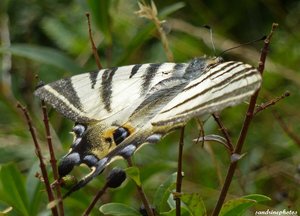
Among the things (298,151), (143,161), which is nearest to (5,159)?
(143,161)

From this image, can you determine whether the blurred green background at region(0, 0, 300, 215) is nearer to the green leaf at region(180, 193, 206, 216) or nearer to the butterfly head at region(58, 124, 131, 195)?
the butterfly head at region(58, 124, 131, 195)

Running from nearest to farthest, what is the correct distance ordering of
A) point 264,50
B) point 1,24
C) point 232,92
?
point 264,50 < point 232,92 < point 1,24

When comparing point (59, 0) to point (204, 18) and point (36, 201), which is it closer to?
point (204, 18)

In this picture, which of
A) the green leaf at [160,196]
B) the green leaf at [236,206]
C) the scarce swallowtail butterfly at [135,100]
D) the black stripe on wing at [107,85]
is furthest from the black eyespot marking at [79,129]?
the green leaf at [236,206]

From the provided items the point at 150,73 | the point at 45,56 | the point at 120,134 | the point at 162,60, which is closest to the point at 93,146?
the point at 120,134

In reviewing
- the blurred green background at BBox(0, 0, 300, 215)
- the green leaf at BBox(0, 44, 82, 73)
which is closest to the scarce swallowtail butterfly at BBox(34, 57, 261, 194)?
the blurred green background at BBox(0, 0, 300, 215)

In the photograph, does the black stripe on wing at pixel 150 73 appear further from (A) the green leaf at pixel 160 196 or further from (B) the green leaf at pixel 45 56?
(B) the green leaf at pixel 45 56

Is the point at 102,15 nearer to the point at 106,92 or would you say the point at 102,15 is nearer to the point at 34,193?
the point at 106,92
